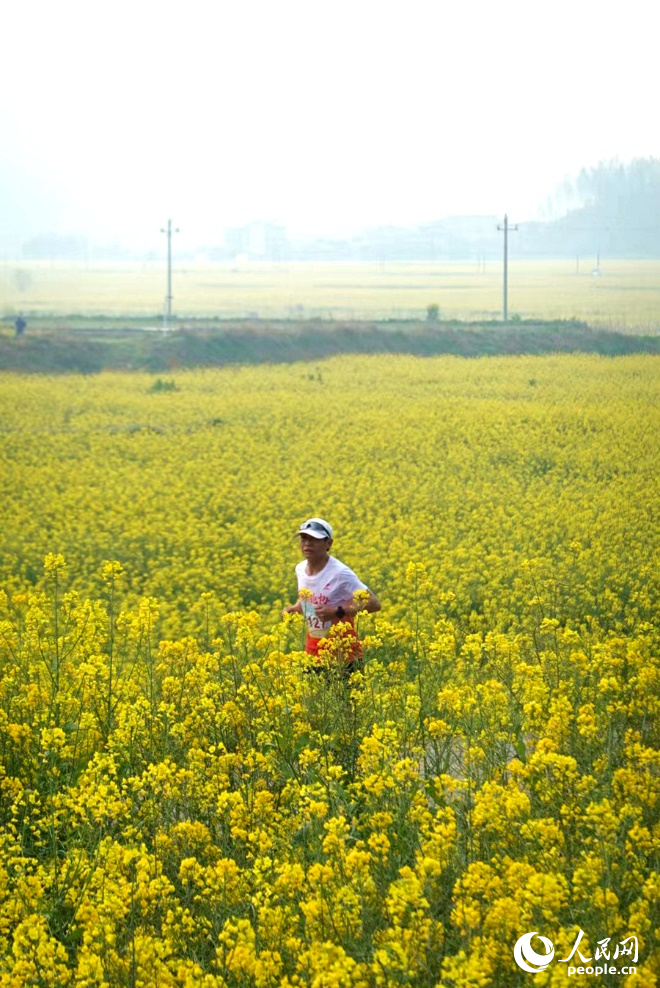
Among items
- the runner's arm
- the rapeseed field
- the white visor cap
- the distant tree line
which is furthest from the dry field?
the runner's arm

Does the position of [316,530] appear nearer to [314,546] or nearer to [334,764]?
[314,546]

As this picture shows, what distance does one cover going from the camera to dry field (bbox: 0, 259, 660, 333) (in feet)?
122

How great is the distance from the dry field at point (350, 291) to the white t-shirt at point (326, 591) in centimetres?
2611

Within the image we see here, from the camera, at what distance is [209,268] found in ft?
346

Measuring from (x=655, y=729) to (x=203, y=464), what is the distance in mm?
11890

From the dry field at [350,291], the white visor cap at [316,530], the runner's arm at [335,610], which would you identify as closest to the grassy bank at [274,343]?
the dry field at [350,291]

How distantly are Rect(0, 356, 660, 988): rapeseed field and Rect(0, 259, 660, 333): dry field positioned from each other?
72.8ft

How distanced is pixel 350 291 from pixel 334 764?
2590 inches

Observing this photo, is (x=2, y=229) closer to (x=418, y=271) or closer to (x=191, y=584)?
(x=418, y=271)

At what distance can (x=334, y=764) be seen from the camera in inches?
213

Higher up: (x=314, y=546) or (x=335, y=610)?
(x=314, y=546)

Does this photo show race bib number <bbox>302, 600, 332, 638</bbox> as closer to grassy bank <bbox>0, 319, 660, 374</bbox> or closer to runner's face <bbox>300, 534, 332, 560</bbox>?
runner's face <bbox>300, 534, 332, 560</bbox>

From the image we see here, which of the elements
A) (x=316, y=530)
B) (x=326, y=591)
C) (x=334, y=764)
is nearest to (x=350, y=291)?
(x=316, y=530)

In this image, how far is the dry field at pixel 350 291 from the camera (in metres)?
37.3
